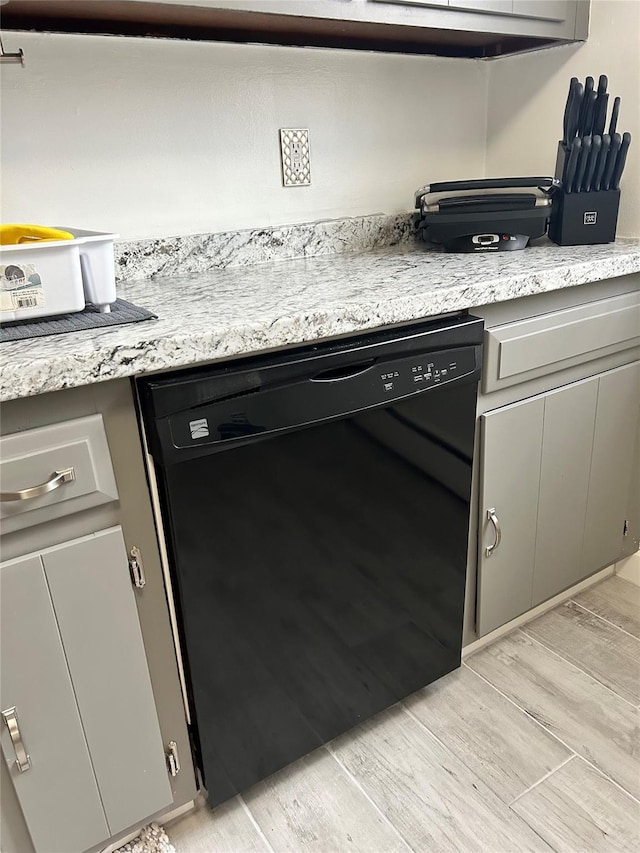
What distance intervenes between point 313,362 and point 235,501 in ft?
0.82

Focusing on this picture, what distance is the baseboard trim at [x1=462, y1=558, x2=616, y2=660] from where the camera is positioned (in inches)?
62.2

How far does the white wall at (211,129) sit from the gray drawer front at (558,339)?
66cm

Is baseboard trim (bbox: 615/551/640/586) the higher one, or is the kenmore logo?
the kenmore logo

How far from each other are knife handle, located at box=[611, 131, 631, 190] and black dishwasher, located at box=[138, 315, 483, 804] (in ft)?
2.35

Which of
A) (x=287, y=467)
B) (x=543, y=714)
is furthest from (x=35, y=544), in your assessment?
(x=543, y=714)

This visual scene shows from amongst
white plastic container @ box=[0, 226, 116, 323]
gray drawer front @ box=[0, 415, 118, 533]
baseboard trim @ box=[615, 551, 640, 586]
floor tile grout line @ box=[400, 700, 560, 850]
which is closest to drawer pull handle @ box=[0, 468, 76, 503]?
gray drawer front @ box=[0, 415, 118, 533]

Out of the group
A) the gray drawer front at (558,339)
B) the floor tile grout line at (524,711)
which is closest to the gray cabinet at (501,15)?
the gray drawer front at (558,339)

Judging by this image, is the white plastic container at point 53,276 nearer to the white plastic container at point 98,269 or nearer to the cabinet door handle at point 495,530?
the white plastic container at point 98,269

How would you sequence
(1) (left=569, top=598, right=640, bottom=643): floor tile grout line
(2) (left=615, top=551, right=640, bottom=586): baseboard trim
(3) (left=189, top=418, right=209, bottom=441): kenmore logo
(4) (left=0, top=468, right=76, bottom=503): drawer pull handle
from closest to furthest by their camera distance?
1. (4) (left=0, top=468, right=76, bottom=503): drawer pull handle
2. (3) (left=189, top=418, right=209, bottom=441): kenmore logo
3. (1) (left=569, top=598, right=640, bottom=643): floor tile grout line
4. (2) (left=615, top=551, right=640, bottom=586): baseboard trim

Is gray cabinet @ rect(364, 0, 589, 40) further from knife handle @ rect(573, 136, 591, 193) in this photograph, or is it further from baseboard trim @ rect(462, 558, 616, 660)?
baseboard trim @ rect(462, 558, 616, 660)

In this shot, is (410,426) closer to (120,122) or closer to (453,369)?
(453,369)

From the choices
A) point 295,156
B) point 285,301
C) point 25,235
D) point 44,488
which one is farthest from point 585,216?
point 44,488

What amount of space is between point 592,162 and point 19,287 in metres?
1.33

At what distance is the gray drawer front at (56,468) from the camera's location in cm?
82
